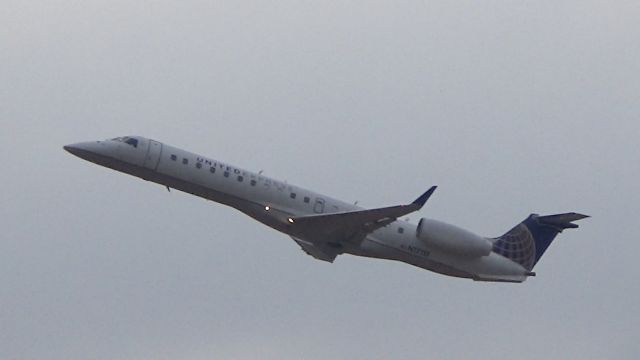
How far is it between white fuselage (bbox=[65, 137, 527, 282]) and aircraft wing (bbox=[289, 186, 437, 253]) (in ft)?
1.71

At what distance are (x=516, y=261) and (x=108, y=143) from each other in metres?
15.4

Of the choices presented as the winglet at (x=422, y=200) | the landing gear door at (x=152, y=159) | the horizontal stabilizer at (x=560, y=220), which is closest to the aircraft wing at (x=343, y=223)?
the winglet at (x=422, y=200)

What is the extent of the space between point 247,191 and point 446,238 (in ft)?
23.6

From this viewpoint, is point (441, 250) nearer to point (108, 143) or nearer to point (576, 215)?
point (576, 215)

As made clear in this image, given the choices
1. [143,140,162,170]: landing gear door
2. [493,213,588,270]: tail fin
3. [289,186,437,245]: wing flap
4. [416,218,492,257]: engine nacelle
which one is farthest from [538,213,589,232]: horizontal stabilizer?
[143,140,162,170]: landing gear door

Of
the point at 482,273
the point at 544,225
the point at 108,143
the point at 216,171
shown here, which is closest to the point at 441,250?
the point at 482,273

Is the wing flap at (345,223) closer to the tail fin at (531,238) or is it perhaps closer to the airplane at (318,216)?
the airplane at (318,216)

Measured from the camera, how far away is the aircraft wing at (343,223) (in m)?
43.2

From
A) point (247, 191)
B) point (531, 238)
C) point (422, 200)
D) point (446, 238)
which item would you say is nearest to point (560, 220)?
point (531, 238)

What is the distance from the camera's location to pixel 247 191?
44344 millimetres

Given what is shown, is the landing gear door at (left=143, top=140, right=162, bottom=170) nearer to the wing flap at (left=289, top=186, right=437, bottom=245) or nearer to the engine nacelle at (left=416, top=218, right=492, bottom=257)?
the wing flap at (left=289, top=186, right=437, bottom=245)

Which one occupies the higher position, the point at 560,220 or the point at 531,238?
the point at 560,220

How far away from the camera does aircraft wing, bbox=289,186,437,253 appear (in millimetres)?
43200

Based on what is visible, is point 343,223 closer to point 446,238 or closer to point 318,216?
point 318,216
